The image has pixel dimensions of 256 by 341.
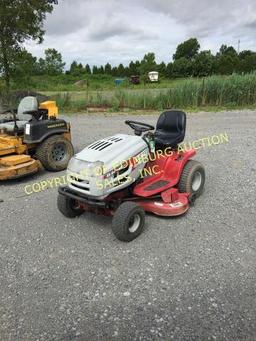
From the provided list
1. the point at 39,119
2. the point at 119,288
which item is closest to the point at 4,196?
the point at 39,119

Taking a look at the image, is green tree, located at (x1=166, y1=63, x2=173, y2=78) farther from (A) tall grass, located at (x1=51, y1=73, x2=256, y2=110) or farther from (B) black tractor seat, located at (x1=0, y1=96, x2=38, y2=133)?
(B) black tractor seat, located at (x1=0, y1=96, x2=38, y2=133)

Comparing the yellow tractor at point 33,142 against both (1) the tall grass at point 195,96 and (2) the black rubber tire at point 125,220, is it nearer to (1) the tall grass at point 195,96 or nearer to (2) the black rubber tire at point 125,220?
(2) the black rubber tire at point 125,220

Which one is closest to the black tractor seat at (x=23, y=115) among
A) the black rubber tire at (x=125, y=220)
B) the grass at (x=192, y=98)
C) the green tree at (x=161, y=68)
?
the black rubber tire at (x=125, y=220)

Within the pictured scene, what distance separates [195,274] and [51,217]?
6.34ft

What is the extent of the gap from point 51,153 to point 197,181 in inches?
97.7

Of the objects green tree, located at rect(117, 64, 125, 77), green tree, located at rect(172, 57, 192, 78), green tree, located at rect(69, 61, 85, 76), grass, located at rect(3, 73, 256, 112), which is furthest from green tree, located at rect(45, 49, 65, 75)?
grass, located at rect(3, 73, 256, 112)

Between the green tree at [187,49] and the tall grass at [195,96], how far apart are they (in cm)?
4990

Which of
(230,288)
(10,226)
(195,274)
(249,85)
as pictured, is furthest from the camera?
(249,85)

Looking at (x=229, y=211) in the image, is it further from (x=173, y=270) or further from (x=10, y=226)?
(x=10, y=226)

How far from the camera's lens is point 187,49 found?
2424 inches

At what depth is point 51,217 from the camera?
13.8 feet

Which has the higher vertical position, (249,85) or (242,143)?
(249,85)

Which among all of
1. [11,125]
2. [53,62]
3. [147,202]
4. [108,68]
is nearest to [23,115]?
[11,125]

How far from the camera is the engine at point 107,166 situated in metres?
3.48
